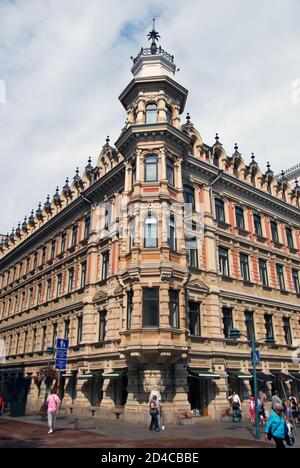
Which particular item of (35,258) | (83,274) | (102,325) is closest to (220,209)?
(83,274)

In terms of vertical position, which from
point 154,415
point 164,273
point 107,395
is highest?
point 164,273

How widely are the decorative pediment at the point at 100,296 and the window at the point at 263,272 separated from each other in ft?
41.3

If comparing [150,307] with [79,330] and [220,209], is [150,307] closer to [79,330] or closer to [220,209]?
[79,330]

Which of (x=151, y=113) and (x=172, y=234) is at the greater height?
(x=151, y=113)

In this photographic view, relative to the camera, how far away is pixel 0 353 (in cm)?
4456

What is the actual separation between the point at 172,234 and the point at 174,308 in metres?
4.72

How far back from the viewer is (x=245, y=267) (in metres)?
30.5

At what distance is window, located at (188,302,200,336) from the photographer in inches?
985

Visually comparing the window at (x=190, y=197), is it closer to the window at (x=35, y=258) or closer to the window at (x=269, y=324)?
the window at (x=269, y=324)


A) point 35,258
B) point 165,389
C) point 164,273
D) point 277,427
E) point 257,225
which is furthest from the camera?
point 35,258

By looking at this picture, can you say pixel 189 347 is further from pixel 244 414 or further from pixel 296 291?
pixel 296 291

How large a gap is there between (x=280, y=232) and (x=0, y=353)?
3307 cm

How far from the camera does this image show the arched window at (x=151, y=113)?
2728cm
